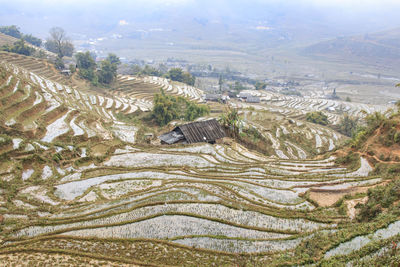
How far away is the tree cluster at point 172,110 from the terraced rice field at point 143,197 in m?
12.1

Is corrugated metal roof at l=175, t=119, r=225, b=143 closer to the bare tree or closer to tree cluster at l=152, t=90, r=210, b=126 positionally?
tree cluster at l=152, t=90, r=210, b=126

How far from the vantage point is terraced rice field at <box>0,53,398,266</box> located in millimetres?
8055

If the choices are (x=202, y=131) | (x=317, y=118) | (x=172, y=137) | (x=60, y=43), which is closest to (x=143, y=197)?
(x=172, y=137)

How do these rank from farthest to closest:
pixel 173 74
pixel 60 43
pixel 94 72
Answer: pixel 173 74, pixel 60 43, pixel 94 72

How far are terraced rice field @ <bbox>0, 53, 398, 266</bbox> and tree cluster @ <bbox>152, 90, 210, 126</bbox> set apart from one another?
39.7 feet

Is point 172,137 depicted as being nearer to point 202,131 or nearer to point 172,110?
point 202,131

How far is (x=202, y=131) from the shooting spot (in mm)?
23297

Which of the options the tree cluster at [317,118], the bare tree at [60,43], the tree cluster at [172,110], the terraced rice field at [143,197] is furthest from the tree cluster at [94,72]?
the tree cluster at [317,118]

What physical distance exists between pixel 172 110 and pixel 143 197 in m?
23.6

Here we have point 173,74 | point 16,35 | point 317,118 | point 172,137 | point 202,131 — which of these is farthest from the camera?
point 16,35

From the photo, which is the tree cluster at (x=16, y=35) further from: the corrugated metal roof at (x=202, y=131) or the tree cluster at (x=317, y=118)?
the tree cluster at (x=317, y=118)

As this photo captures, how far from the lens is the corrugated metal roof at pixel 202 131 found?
22.4 metres

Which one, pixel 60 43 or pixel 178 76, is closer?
pixel 60 43

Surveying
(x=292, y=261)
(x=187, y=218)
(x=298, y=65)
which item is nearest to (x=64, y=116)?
(x=187, y=218)
